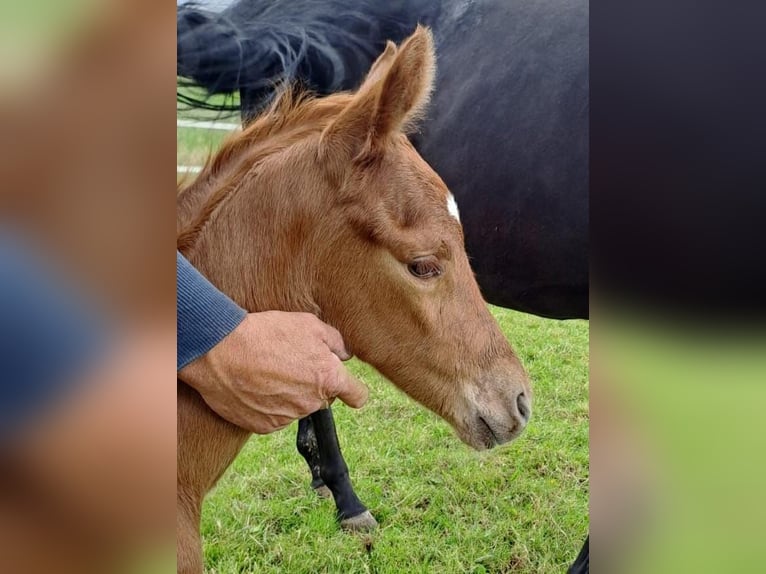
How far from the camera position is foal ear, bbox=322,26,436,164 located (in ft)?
3.57

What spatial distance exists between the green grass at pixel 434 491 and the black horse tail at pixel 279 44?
0.54 meters

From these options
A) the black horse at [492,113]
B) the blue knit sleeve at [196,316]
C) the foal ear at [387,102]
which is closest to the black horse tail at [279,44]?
the black horse at [492,113]

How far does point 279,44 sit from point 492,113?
0.45 meters

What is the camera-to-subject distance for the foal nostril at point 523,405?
124 centimetres

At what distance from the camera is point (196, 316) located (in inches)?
42.8

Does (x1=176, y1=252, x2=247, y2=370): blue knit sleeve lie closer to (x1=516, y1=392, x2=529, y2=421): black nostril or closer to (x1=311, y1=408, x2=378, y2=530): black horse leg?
(x1=311, y1=408, x2=378, y2=530): black horse leg

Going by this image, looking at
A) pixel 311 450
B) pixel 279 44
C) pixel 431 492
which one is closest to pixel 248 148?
pixel 279 44

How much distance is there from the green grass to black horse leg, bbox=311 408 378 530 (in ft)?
0.06
